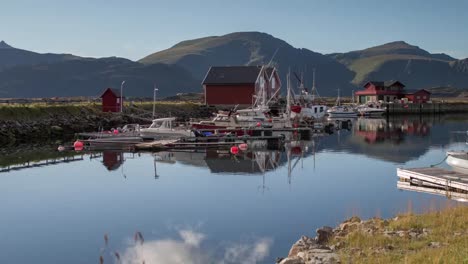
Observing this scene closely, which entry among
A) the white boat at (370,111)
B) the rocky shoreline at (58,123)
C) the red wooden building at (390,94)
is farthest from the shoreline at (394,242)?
the red wooden building at (390,94)

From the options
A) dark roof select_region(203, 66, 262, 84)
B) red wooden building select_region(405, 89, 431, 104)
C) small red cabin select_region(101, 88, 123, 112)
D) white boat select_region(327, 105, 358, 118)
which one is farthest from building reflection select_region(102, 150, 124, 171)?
red wooden building select_region(405, 89, 431, 104)

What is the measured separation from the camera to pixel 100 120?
56.5 metres

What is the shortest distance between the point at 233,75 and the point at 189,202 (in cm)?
5879

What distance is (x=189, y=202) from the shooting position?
2105 cm

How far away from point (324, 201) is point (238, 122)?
92.1 ft

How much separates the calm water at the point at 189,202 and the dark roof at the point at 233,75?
4092 cm

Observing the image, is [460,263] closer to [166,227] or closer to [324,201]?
[166,227]

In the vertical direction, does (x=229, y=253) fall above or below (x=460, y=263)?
below

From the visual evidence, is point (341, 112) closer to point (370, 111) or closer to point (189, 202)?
point (370, 111)

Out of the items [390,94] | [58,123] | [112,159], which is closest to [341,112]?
[390,94]

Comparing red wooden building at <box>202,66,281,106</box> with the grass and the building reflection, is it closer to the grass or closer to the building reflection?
the building reflection

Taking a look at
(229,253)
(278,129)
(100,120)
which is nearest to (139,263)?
(229,253)

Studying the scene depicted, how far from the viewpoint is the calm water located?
14.8m

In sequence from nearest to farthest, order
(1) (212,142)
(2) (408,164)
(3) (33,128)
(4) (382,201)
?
1. (4) (382,201)
2. (2) (408,164)
3. (1) (212,142)
4. (3) (33,128)
